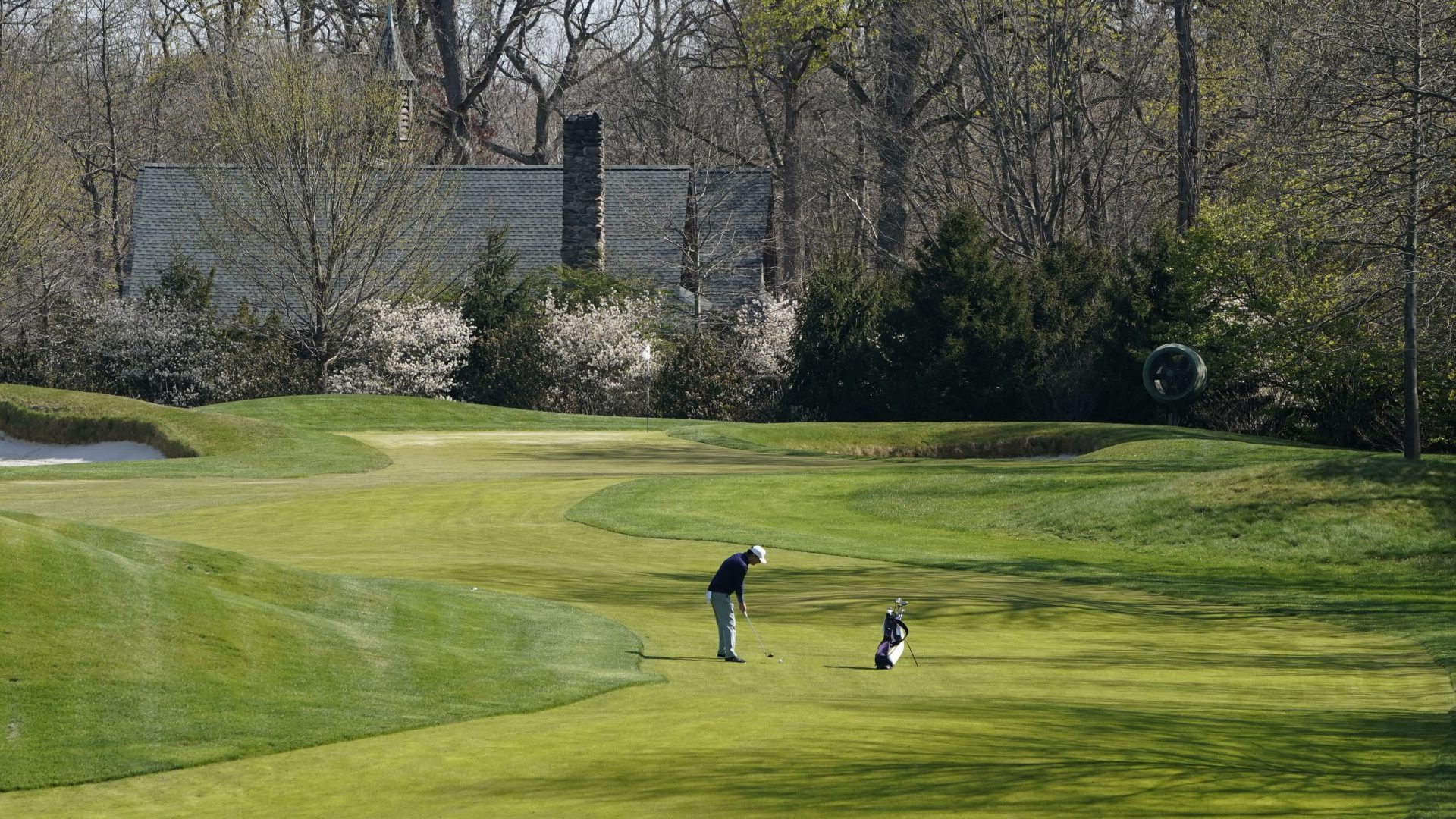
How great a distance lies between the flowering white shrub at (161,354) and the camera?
5156cm

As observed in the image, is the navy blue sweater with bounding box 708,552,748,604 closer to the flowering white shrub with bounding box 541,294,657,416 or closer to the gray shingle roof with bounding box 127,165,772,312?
the flowering white shrub with bounding box 541,294,657,416

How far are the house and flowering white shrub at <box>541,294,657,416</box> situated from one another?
6.92m

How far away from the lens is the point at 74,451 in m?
37.4

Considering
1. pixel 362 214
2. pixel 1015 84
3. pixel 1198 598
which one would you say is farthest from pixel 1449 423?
pixel 362 214

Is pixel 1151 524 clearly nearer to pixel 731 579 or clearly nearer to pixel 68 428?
pixel 731 579

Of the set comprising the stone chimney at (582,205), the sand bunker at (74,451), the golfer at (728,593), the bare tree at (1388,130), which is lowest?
the golfer at (728,593)

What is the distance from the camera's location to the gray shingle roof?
60156 millimetres

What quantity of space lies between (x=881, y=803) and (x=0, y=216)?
171 feet

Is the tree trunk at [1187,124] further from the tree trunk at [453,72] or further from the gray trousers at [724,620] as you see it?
the tree trunk at [453,72]

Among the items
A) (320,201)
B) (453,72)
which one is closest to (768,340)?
(320,201)

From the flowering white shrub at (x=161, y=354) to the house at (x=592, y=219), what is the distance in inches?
253

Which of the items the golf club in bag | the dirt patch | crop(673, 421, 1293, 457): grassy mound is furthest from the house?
the golf club in bag

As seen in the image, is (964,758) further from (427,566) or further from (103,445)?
(103,445)

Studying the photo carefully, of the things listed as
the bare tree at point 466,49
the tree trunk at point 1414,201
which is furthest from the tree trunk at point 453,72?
the tree trunk at point 1414,201
